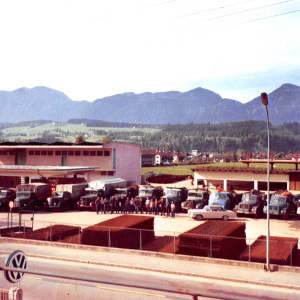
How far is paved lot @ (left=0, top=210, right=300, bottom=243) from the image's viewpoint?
24.1 m

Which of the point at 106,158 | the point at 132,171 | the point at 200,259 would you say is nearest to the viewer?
the point at 200,259

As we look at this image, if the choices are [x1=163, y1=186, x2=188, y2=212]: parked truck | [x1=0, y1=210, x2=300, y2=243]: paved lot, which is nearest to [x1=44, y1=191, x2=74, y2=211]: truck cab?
[x1=0, y1=210, x2=300, y2=243]: paved lot

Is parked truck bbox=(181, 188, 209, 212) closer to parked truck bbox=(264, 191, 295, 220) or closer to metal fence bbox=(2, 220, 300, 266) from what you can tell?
parked truck bbox=(264, 191, 295, 220)

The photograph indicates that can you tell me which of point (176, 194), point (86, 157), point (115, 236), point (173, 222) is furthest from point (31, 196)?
point (86, 157)

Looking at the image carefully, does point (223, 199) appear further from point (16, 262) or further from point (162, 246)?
point (16, 262)

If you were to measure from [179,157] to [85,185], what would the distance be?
15578 cm

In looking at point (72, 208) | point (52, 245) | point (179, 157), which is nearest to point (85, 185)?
point (72, 208)

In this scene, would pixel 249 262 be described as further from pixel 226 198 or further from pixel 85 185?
pixel 85 185

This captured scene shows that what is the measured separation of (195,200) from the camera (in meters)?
32.7

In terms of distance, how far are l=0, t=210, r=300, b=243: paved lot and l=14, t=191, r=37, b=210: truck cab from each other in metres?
1.25

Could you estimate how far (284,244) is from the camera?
17016 mm

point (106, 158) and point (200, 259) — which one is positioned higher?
point (106, 158)

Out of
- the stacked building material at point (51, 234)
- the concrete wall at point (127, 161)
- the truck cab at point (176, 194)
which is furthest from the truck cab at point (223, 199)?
the concrete wall at point (127, 161)

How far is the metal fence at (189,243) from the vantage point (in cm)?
1642
